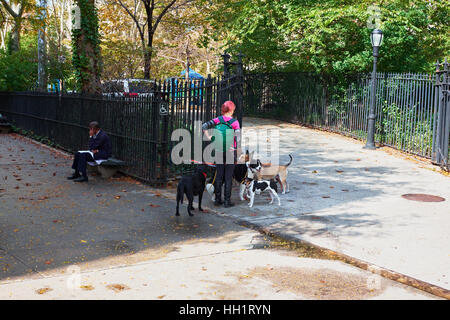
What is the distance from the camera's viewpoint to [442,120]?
13.7 meters

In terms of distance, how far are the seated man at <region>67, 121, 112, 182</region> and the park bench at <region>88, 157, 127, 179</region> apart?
14 cm

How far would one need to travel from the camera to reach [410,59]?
18.8 m

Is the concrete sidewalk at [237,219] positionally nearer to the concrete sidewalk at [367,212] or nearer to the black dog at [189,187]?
the concrete sidewalk at [367,212]

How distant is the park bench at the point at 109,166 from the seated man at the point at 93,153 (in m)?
0.14

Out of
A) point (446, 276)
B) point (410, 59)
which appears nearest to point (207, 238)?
point (446, 276)

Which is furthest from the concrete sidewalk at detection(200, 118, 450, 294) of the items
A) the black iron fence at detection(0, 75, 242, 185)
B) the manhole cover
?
the black iron fence at detection(0, 75, 242, 185)

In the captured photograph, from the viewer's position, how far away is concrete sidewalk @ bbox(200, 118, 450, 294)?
674 cm

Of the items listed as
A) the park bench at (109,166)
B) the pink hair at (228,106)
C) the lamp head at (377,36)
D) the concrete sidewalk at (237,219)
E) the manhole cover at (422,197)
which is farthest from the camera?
the lamp head at (377,36)

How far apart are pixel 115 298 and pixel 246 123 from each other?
54.0 feet

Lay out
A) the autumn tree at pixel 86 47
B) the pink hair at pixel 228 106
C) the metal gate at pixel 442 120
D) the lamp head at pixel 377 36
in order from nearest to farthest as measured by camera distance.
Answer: the pink hair at pixel 228 106, the metal gate at pixel 442 120, the lamp head at pixel 377 36, the autumn tree at pixel 86 47

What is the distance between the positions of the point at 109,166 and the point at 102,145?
19.4 inches

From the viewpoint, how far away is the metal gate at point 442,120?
13375 millimetres

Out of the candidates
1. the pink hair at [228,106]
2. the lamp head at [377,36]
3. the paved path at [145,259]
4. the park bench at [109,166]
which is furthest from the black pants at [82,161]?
the lamp head at [377,36]

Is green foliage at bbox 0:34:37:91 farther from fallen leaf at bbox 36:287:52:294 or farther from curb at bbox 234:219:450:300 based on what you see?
fallen leaf at bbox 36:287:52:294
